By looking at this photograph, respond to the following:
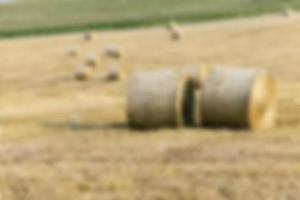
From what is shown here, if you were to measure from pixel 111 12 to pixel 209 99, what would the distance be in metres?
46.9

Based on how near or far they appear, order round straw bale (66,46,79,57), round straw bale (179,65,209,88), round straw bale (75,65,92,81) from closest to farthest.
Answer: round straw bale (179,65,209,88) < round straw bale (75,65,92,81) < round straw bale (66,46,79,57)

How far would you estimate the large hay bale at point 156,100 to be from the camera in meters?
11.5

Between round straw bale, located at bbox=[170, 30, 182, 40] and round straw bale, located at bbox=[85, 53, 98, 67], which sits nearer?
round straw bale, located at bbox=[85, 53, 98, 67]

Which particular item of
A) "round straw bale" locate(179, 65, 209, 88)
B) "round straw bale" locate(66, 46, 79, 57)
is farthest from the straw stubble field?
"round straw bale" locate(66, 46, 79, 57)

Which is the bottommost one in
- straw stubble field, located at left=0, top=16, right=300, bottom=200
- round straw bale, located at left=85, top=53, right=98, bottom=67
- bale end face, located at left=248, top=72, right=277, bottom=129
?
straw stubble field, located at left=0, top=16, right=300, bottom=200

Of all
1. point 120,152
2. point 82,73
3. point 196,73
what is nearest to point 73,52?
point 82,73

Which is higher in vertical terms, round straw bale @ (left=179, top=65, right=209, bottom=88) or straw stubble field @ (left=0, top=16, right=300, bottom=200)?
round straw bale @ (left=179, top=65, right=209, bottom=88)

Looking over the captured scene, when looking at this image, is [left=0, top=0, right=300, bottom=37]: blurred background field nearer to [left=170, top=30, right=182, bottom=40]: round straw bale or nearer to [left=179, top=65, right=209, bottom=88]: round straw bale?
[left=170, top=30, right=182, bottom=40]: round straw bale

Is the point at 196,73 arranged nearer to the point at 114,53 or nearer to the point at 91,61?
the point at 91,61

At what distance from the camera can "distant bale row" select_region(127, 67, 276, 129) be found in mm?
11273

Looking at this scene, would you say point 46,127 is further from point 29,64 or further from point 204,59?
point 29,64

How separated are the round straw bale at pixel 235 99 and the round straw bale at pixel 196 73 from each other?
578 millimetres

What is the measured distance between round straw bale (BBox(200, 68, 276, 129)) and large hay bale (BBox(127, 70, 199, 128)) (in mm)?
422

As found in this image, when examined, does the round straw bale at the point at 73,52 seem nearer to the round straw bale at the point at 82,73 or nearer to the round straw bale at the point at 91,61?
the round straw bale at the point at 91,61
